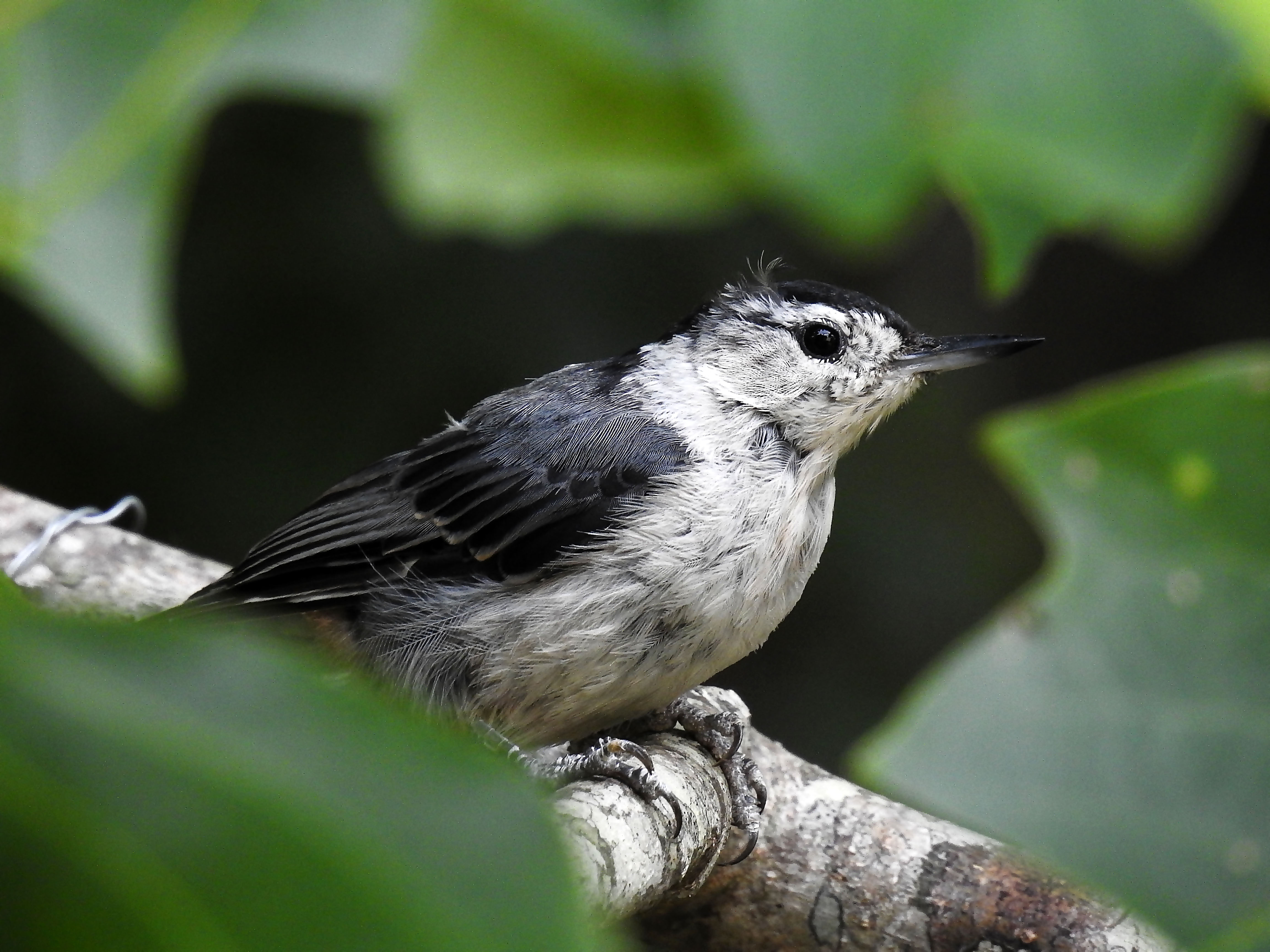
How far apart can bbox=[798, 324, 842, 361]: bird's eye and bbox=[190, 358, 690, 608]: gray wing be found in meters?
0.31

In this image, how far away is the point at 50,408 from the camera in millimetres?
3537

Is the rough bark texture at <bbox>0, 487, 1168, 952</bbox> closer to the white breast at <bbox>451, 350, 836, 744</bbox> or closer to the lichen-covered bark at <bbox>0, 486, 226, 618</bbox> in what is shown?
the lichen-covered bark at <bbox>0, 486, 226, 618</bbox>

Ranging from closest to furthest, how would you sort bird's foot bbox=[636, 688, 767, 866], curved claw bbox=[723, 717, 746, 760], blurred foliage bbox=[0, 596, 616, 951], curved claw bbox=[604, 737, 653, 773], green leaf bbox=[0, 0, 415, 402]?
blurred foliage bbox=[0, 596, 616, 951] → green leaf bbox=[0, 0, 415, 402] → curved claw bbox=[604, 737, 653, 773] → bird's foot bbox=[636, 688, 767, 866] → curved claw bbox=[723, 717, 746, 760]

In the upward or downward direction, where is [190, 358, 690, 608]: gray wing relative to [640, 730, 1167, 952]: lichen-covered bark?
upward

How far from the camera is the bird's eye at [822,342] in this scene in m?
2.28

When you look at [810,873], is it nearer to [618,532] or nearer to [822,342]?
[618,532]

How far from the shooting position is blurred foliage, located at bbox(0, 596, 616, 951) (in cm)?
32

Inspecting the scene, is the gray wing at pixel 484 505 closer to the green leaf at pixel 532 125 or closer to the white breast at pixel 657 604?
the white breast at pixel 657 604

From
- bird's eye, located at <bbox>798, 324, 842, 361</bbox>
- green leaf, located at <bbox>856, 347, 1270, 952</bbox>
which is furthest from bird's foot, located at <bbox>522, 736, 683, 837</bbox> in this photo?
green leaf, located at <bbox>856, 347, 1270, 952</bbox>

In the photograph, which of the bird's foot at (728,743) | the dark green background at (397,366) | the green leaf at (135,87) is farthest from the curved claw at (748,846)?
the dark green background at (397,366)

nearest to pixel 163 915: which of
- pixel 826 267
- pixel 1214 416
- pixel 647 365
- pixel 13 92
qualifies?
pixel 1214 416

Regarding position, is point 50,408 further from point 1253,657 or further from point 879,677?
point 1253,657

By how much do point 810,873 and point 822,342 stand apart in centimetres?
94

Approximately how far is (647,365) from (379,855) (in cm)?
210
